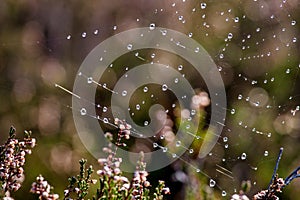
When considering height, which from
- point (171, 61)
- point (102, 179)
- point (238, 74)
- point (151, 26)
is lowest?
point (102, 179)

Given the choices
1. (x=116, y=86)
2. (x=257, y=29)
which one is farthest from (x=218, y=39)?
(x=116, y=86)

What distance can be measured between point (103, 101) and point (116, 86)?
25 cm

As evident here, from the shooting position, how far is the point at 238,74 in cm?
371

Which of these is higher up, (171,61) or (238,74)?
(171,61)

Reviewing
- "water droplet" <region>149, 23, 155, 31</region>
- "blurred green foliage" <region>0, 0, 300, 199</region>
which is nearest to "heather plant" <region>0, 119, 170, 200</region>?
"blurred green foliage" <region>0, 0, 300, 199</region>

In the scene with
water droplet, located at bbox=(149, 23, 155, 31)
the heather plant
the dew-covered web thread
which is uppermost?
water droplet, located at bbox=(149, 23, 155, 31)

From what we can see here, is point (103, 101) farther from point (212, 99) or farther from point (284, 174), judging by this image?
point (284, 174)

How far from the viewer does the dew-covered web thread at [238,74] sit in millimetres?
3152

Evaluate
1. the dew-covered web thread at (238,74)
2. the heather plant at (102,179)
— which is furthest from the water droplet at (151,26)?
the heather plant at (102,179)

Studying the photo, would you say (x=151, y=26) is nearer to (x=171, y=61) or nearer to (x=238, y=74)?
(x=171, y=61)

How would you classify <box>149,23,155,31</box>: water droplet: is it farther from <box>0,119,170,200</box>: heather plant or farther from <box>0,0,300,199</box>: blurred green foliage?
<box>0,119,170,200</box>: heather plant

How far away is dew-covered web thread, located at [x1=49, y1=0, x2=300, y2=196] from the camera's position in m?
3.15

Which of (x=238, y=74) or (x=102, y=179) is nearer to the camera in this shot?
(x=102, y=179)

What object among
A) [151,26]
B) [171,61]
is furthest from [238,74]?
[151,26]
